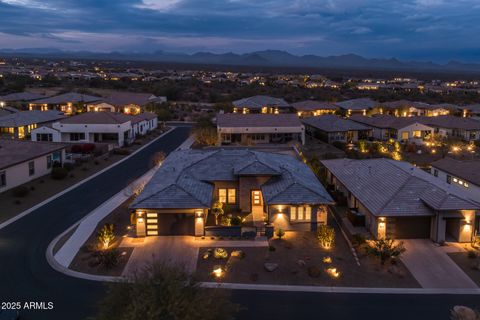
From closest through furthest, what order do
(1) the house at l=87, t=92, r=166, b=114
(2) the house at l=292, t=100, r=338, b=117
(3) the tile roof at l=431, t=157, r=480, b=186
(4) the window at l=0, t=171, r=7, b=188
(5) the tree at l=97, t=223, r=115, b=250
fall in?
(5) the tree at l=97, t=223, r=115, b=250, (3) the tile roof at l=431, t=157, r=480, b=186, (4) the window at l=0, t=171, r=7, b=188, (2) the house at l=292, t=100, r=338, b=117, (1) the house at l=87, t=92, r=166, b=114

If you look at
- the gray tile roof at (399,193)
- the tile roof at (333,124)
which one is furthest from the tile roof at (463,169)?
the tile roof at (333,124)

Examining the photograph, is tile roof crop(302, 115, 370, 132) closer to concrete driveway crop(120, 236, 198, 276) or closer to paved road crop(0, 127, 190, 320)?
paved road crop(0, 127, 190, 320)

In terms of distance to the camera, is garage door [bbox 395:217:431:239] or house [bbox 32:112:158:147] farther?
house [bbox 32:112:158:147]

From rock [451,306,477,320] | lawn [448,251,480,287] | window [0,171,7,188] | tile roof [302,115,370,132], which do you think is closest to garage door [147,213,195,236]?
rock [451,306,477,320]

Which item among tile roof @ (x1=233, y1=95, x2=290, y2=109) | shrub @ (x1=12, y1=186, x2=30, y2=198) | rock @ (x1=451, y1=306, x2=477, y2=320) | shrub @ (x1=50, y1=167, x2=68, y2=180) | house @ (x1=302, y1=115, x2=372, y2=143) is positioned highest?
tile roof @ (x1=233, y1=95, x2=290, y2=109)

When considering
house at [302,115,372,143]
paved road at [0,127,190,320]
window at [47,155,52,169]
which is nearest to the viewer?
paved road at [0,127,190,320]

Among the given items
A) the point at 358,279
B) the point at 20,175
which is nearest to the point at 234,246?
the point at 358,279
